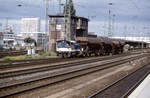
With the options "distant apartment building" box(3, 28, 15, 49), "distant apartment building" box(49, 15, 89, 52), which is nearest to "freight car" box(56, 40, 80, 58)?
"distant apartment building" box(49, 15, 89, 52)

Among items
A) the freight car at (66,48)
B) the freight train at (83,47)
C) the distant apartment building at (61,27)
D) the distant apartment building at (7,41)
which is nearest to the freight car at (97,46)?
the freight train at (83,47)

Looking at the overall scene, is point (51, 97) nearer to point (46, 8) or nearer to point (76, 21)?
point (46, 8)

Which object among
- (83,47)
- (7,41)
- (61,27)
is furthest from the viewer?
(7,41)

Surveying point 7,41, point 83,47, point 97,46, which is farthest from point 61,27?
Answer: point 7,41

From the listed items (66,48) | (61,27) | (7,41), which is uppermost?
(61,27)

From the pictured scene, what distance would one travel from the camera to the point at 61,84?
40.1 ft

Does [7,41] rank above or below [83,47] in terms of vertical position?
above

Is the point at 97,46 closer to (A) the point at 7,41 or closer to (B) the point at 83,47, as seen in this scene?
(B) the point at 83,47

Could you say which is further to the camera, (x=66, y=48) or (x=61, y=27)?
(x=61, y=27)

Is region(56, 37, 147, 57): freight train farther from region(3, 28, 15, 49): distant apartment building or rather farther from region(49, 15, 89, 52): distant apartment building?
region(3, 28, 15, 49): distant apartment building

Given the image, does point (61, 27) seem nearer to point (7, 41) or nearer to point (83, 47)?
point (83, 47)

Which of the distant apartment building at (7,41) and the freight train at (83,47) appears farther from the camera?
the distant apartment building at (7,41)

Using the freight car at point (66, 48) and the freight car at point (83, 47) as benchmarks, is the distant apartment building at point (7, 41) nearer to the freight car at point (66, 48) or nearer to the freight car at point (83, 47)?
the freight car at point (83, 47)

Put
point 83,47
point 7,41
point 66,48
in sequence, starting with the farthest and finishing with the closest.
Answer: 1. point 7,41
2. point 83,47
3. point 66,48
